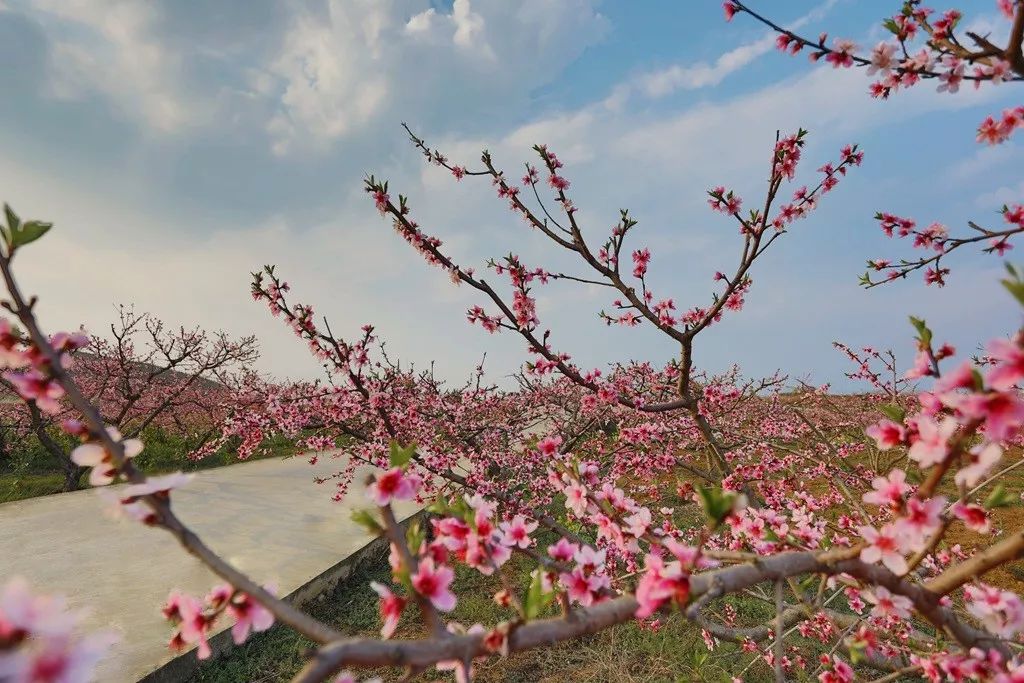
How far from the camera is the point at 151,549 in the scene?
19.9 feet

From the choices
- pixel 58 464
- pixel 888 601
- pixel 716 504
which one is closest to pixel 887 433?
pixel 888 601

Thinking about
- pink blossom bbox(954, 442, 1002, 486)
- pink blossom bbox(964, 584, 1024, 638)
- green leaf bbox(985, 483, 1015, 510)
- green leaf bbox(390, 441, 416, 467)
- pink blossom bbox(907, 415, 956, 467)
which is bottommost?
pink blossom bbox(964, 584, 1024, 638)

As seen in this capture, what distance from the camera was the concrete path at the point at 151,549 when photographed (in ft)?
14.2

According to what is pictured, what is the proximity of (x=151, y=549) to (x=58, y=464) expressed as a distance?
8.30 meters

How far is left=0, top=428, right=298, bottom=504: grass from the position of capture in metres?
9.63

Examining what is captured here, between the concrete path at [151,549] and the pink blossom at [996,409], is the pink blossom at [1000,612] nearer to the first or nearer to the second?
the pink blossom at [996,409]

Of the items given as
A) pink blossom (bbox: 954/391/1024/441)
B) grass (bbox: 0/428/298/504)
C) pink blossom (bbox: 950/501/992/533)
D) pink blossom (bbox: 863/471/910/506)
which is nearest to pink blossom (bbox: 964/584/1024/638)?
pink blossom (bbox: 950/501/992/533)

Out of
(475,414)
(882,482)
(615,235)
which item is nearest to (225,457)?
(475,414)

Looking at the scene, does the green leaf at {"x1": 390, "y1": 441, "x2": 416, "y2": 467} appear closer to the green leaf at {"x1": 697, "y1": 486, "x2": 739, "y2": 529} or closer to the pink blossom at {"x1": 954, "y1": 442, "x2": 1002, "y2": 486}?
the green leaf at {"x1": 697, "y1": 486, "x2": 739, "y2": 529}

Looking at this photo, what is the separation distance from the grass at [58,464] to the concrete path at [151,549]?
1152 mm

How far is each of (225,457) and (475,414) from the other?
332 inches

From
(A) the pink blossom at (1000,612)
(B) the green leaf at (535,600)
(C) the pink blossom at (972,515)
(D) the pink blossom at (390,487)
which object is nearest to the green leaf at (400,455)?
(D) the pink blossom at (390,487)

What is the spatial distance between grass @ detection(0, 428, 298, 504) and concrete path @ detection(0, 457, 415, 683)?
1152 mm

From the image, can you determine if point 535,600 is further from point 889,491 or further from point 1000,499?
point 1000,499
